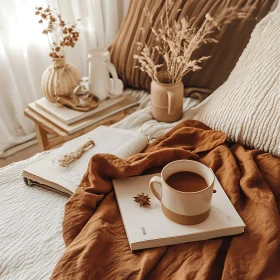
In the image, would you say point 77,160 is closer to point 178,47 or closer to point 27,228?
point 27,228

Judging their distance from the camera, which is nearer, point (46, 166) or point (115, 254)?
point (115, 254)

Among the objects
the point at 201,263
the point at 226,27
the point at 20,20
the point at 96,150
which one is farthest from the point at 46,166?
the point at 20,20

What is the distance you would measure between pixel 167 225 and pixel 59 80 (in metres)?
0.79

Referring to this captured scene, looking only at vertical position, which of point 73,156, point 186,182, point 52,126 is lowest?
point 52,126

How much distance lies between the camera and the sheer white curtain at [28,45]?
5.33 ft

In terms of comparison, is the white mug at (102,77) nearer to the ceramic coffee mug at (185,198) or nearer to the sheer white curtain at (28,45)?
the sheer white curtain at (28,45)

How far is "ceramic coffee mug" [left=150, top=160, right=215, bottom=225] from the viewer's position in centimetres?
72

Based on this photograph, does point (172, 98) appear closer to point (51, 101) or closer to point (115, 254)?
point (51, 101)

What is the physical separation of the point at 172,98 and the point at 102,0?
2.92 feet

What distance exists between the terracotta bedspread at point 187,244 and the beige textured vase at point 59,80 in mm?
520

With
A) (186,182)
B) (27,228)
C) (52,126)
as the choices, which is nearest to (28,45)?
(52,126)

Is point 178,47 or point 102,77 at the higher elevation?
point 178,47

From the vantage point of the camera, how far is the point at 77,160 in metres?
1.02

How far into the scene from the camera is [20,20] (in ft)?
5.35
